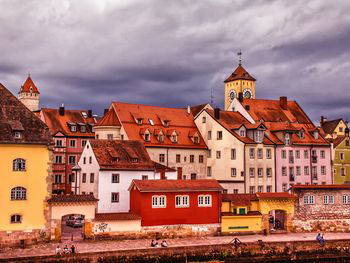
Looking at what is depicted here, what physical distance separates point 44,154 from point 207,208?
18.8 m

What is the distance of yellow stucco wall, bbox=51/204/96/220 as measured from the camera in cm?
5081

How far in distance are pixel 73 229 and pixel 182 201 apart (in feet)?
48.1

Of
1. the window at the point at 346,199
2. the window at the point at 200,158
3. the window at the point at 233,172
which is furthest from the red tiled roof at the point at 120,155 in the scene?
the window at the point at 346,199

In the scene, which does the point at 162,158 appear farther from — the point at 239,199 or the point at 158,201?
the point at 158,201

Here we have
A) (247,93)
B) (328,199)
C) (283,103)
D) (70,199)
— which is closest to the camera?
(70,199)

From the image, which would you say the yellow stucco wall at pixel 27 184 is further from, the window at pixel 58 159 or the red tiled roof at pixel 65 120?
the red tiled roof at pixel 65 120

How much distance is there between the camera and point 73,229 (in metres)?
61.6

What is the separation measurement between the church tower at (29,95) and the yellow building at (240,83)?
47.8 m

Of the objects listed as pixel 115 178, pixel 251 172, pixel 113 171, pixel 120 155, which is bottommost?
pixel 115 178

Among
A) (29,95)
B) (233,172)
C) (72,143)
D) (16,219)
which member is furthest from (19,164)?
(29,95)

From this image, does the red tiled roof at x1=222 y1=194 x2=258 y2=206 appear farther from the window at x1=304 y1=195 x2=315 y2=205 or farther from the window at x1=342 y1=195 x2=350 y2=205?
the window at x1=342 y1=195 x2=350 y2=205

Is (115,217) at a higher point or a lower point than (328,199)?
lower

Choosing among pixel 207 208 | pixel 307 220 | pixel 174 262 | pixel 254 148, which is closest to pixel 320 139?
pixel 254 148

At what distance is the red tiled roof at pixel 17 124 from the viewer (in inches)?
1954
